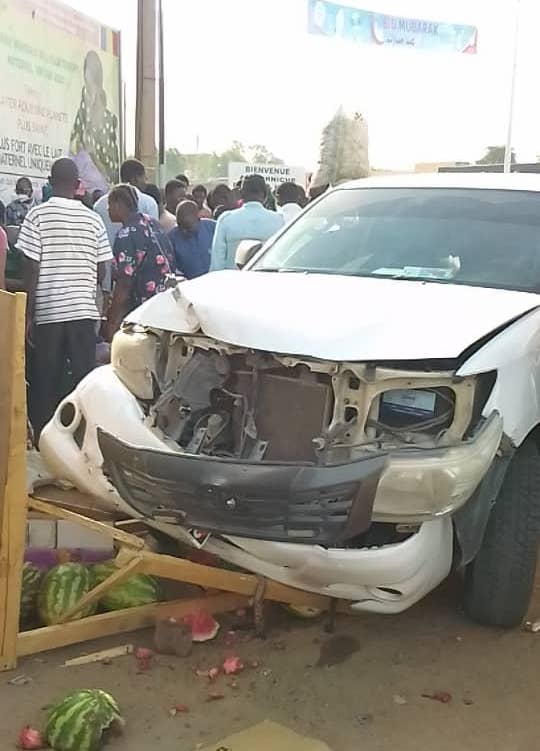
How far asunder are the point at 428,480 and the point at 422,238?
76.7 inches

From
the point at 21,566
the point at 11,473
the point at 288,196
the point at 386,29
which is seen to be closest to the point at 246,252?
the point at 11,473

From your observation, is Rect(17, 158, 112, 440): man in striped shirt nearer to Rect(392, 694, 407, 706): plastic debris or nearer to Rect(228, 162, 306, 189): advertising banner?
Rect(392, 694, 407, 706): plastic debris

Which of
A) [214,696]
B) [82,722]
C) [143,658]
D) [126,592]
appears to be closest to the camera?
[82,722]

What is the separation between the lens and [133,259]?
6.86 meters

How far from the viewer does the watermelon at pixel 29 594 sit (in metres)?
3.97

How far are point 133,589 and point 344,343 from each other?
4.92 ft

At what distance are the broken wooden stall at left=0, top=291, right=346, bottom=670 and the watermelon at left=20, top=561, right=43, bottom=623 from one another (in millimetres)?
236

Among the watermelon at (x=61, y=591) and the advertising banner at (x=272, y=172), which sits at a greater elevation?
the advertising banner at (x=272, y=172)

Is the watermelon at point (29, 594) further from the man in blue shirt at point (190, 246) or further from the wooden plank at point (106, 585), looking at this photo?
the man in blue shirt at point (190, 246)

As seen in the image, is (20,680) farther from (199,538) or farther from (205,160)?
(205,160)

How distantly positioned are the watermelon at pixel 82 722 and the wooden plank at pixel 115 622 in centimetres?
43

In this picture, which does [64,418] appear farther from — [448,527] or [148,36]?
[148,36]

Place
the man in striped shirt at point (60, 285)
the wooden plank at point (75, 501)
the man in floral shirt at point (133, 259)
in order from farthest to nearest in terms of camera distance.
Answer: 1. the man in floral shirt at point (133, 259)
2. the man in striped shirt at point (60, 285)
3. the wooden plank at point (75, 501)

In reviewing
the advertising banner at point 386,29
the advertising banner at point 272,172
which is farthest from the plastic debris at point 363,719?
the advertising banner at point 386,29
